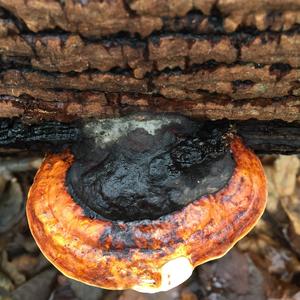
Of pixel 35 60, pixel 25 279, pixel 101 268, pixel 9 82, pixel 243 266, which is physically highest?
pixel 35 60

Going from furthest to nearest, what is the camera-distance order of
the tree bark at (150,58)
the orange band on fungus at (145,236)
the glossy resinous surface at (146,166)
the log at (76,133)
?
the log at (76,133) → the glossy resinous surface at (146,166) → the orange band on fungus at (145,236) → the tree bark at (150,58)

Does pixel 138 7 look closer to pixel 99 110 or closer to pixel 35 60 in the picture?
pixel 35 60

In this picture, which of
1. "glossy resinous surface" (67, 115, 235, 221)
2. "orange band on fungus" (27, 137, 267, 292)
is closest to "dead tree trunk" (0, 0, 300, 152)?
Result: "glossy resinous surface" (67, 115, 235, 221)

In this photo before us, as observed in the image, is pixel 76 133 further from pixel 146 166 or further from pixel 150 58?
pixel 150 58

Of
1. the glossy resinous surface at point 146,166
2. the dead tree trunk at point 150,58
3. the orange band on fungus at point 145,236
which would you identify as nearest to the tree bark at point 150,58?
the dead tree trunk at point 150,58

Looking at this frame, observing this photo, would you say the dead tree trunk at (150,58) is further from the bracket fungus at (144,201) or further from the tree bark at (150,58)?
the bracket fungus at (144,201)

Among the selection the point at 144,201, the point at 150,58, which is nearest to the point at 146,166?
the point at 144,201

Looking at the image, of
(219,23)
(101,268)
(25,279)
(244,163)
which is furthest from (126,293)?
(219,23)
